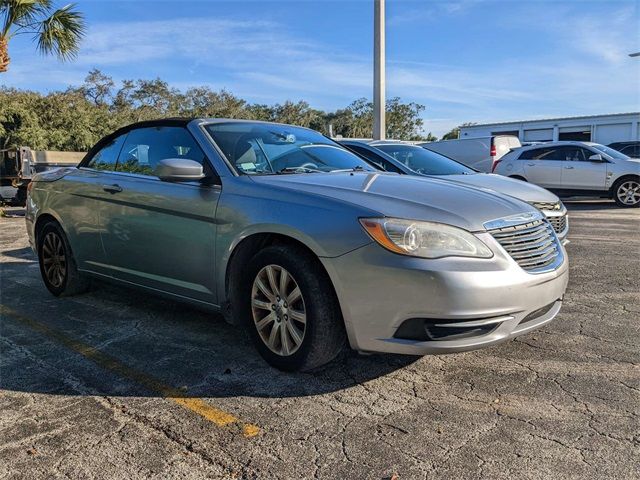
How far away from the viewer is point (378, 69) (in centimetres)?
1539

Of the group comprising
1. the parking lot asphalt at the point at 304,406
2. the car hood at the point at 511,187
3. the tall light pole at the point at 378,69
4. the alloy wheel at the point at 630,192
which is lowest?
the parking lot asphalt at the point at 304,406

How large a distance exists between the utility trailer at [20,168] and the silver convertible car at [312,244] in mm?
14307

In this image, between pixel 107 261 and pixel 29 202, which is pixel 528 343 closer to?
pixel 107 261

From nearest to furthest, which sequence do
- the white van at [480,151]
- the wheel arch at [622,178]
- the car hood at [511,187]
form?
1. the car hood at [511,187]
2. the wheel arch at [622,178]
3. the white van at [480,151]

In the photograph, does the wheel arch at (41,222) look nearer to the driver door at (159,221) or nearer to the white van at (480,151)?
the driver door at (159,221)

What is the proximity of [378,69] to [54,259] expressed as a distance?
473 inches

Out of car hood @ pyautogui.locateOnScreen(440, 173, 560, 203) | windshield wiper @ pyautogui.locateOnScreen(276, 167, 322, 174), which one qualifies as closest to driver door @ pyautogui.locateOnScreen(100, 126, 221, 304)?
windshield wiper @ pyautogui.locateOnScreen(276, 167, 322, 174)

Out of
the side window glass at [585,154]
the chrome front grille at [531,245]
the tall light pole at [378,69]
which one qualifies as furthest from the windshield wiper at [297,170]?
the tall light pole at [378,69]

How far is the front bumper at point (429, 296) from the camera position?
278 cm

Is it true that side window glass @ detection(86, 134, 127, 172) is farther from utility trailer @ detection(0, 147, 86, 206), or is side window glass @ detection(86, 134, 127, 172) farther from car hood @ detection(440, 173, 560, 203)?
utility trailer @ detection(0, 147, 86, 206)

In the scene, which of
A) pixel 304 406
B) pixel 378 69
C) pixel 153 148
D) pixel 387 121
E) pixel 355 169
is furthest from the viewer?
pixel 387 121

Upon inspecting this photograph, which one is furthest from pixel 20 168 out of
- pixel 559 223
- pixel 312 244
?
pixel 312 244

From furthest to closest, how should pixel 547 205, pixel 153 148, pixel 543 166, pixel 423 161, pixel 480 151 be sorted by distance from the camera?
pixel 480 151, pixel 543 166, pixel 423 161, pixel 547 205, pixel 153 148

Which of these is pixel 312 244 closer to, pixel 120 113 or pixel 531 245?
pixel 531 245
